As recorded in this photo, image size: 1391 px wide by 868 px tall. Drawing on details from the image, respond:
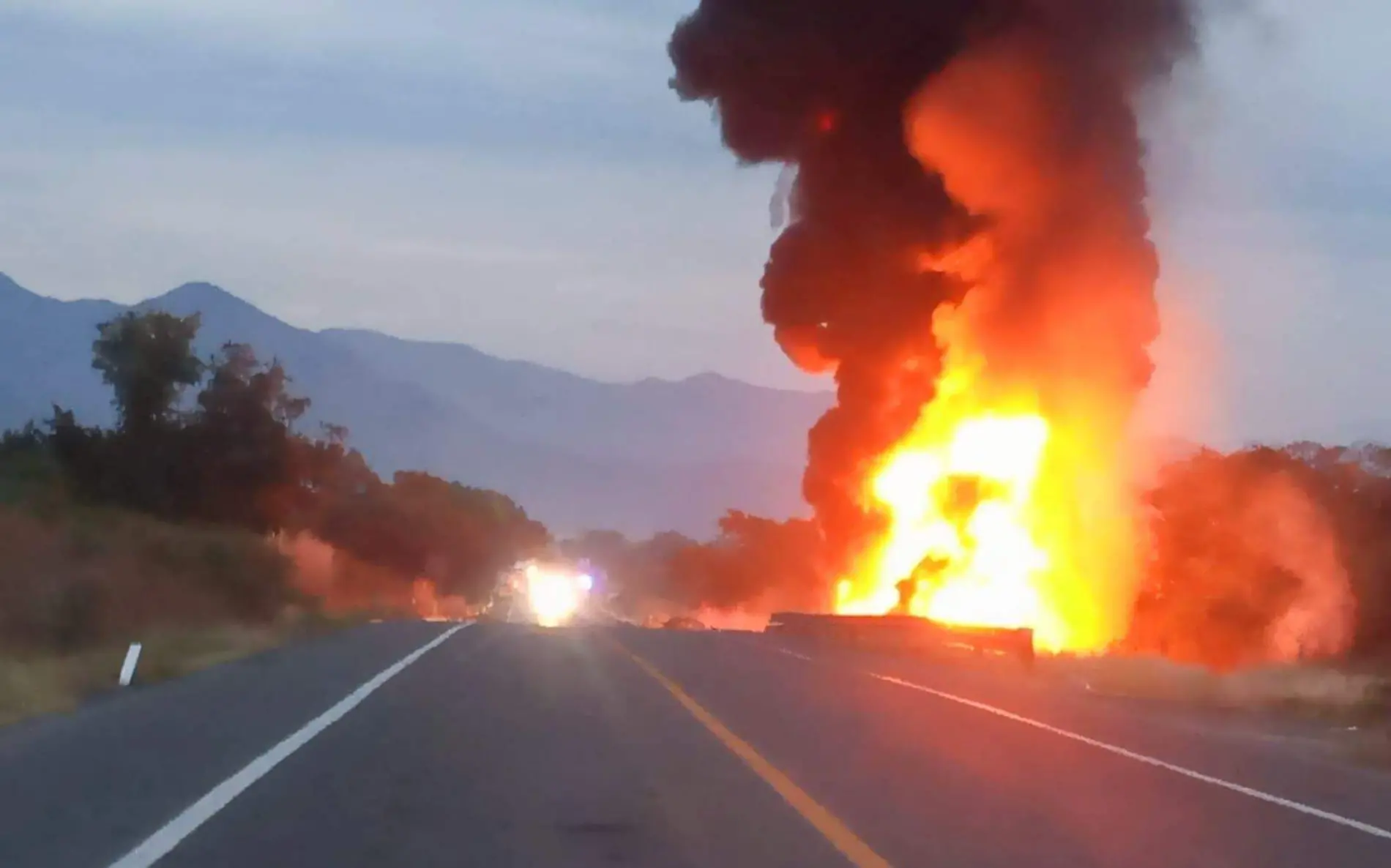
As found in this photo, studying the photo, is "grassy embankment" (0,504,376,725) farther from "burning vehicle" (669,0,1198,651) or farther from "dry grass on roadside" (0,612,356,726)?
"burning vehicle" (669,0,1198,651)

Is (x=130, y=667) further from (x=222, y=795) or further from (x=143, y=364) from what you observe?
(x=143, y=364)

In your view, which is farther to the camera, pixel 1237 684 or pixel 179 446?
pixel 179 446

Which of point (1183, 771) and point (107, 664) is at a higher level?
point (1183, 771)

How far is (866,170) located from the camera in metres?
43.2

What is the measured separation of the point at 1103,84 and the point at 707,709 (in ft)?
91.9

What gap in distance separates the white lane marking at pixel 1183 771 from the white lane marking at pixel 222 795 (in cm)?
707

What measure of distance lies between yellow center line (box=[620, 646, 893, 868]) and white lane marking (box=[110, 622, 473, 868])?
3.54 metres

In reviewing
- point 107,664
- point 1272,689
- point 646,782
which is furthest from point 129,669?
point 1272,689

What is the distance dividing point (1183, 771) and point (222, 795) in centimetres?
786

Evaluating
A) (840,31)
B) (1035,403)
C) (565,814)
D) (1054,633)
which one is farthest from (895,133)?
(565,814)

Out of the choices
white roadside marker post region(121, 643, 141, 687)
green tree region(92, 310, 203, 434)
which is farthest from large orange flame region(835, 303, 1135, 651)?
green tree region(92, 310, 203, 434)

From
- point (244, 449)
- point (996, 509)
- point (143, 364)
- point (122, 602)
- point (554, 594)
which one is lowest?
point (122, 602)

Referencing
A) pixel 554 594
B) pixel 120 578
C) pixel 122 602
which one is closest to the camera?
pixel 122 602

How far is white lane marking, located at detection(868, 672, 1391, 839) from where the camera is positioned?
11992 mm
